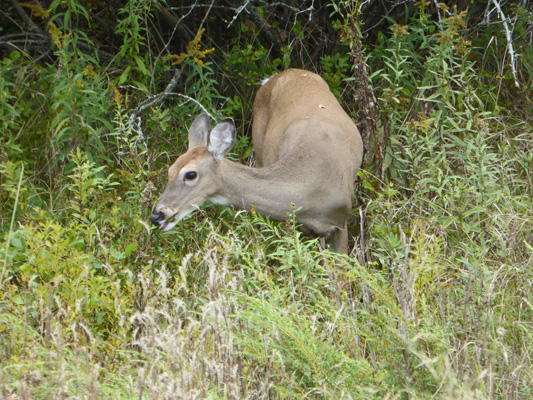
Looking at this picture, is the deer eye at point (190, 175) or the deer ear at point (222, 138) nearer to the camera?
the deer eye at point (190, 175)

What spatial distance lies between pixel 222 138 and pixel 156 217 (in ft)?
2.51

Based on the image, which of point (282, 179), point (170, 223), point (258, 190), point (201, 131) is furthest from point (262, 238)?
point (201, 131)

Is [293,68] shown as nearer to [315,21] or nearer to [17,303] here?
[315,21]

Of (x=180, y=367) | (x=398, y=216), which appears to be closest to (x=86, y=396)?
(x=180, y=367)

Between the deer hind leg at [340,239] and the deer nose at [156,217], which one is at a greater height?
the deer nose at [156,217]

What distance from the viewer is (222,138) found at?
5.36m

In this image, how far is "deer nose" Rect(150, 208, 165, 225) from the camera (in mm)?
4945

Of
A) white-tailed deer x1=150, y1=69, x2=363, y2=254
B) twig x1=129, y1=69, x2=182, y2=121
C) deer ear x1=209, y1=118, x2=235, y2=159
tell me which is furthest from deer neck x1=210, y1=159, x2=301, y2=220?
twig x1=129, y1=69, x2=182, y2=121

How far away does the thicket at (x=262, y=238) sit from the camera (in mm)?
2881

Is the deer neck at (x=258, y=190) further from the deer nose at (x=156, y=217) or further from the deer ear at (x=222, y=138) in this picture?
the deer nose at (x=156, y=217)

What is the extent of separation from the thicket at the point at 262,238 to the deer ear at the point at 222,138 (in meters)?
0.44

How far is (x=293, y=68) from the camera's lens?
6.82 m

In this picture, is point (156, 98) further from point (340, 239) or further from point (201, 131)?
point (340, 239)

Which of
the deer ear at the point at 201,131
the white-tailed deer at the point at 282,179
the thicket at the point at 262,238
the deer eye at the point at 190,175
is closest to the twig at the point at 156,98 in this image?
the thicket at the point at 262,238
